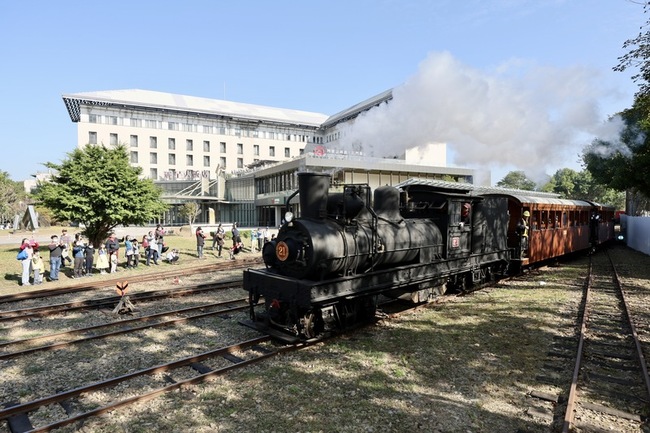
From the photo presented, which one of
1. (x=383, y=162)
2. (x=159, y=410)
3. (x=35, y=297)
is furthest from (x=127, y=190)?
(x=383, y=162)

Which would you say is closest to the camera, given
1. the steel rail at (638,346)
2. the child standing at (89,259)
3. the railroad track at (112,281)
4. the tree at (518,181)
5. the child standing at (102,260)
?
the steel rail at (638,346)

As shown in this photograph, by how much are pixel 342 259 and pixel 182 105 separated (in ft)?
248

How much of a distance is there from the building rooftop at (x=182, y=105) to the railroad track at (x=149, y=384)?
70313 millimetres

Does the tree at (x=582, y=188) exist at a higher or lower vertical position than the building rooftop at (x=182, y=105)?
lower

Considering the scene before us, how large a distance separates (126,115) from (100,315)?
66.8 metres

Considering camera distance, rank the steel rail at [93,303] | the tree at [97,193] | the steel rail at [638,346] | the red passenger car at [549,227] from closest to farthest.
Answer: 1. the steel rail at [638,346]
2. the steel rail at [93,303]
3. the red passenger car at [549,227]
4. the tree at [97,193]

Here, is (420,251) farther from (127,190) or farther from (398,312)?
(127,190)

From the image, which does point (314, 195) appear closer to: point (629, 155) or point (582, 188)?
point (629, 155)

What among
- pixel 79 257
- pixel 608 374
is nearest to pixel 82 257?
pixel 79 257

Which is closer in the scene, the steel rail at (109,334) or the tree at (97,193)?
the steel rail at (109,334)

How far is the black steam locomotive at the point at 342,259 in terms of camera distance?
8.00 metres

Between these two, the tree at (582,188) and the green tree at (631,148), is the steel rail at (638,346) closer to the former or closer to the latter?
the green tree at (631,148)

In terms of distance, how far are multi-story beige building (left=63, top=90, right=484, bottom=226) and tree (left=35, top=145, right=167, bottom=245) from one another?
20168mm

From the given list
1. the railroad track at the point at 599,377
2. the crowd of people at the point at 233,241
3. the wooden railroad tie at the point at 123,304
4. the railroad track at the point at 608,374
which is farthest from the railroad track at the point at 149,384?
the crowd of people at the point at 233,241
